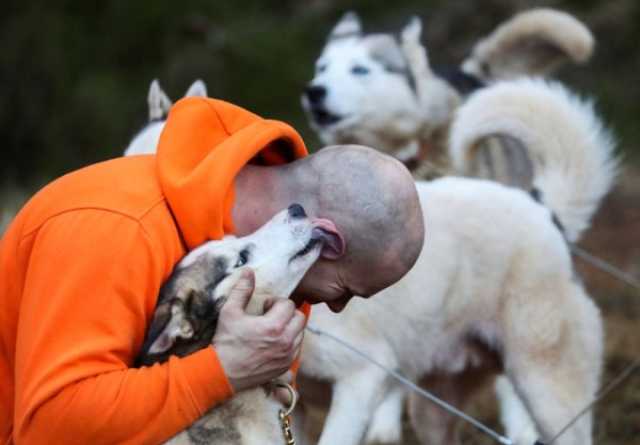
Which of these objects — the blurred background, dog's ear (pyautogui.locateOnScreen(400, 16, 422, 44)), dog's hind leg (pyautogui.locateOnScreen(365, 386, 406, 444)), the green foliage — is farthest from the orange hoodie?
the green foliage

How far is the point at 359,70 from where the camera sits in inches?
224

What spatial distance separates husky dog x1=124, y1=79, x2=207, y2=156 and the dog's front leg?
0.93 meters

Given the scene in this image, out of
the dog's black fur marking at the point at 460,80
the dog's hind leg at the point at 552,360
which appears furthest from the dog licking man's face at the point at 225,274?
the dog's black fur marking at the point at 460,80

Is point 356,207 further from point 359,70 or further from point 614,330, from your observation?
point 614,330

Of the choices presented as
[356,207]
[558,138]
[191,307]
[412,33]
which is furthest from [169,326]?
[412,33]

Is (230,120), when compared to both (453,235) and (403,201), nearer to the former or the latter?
(403,201)

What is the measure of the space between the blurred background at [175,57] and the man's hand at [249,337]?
6568 millimetres

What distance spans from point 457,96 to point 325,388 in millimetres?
2388

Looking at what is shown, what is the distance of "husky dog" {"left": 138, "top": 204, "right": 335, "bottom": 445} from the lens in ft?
8.16

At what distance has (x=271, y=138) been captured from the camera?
2.71 m

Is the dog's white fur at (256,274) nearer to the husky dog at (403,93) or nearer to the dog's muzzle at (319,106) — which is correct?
the husky dog at (403,93)

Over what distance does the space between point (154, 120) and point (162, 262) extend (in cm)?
168

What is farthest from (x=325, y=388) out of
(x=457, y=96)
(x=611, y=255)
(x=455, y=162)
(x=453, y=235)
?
(x=611, y=255)

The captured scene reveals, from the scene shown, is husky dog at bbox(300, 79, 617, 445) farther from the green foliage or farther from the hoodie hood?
the green foliage
